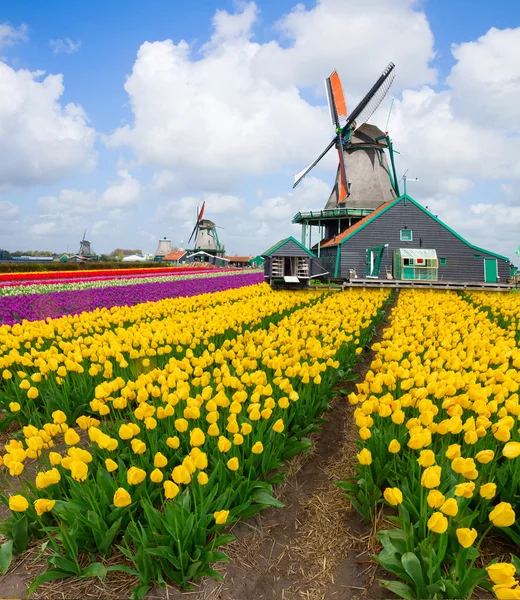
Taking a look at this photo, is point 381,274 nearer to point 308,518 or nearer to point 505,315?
point 505,315

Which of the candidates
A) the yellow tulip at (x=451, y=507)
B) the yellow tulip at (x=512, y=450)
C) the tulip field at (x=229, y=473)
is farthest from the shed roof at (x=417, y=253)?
the yellow tulip at (x=451, y=507)

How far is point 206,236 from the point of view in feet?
279

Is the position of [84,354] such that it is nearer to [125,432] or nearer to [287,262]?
[125,432]

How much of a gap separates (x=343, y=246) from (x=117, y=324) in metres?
22.3

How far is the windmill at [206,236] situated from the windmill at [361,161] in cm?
4766

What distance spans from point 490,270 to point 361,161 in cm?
1449

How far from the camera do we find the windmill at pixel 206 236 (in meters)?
84.1

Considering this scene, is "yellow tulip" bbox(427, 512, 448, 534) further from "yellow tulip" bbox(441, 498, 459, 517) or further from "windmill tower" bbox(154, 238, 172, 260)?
"windmill tower" bbox(154, 238, 172, 260)

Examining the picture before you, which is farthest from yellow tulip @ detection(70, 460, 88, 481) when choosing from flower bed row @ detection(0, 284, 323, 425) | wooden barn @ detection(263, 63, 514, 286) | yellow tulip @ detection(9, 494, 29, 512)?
wooden barn @ detection(263, 63, 514, 286)

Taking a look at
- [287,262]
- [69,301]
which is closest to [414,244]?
[287,262]

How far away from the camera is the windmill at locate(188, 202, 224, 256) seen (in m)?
84.1

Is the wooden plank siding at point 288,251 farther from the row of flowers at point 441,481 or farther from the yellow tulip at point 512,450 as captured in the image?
the yellow tulip at point 512,450

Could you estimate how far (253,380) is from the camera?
12.6 feet

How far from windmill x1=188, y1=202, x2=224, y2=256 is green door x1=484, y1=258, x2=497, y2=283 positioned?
200 feet
